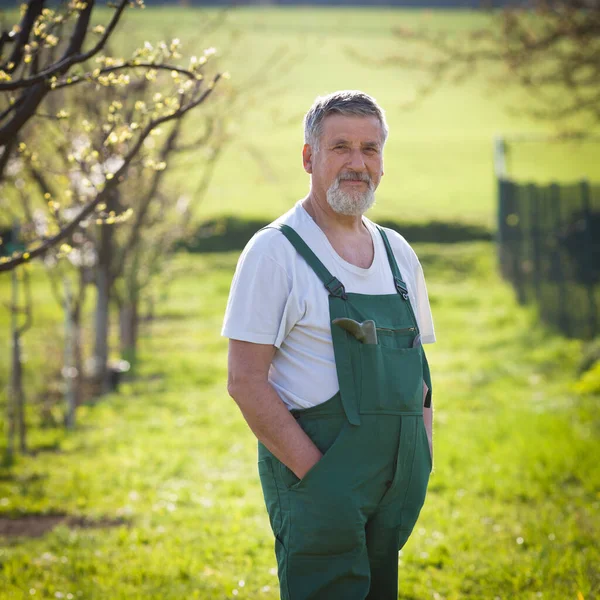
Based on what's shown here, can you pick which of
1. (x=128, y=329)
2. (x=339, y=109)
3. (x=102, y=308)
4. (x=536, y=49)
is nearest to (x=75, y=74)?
(x=339, y=109)

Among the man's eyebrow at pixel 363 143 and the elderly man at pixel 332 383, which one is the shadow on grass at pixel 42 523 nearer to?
the elderly man at pixel 332 383

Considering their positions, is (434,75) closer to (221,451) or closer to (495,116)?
(221,451)

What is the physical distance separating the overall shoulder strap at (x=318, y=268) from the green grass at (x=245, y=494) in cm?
222

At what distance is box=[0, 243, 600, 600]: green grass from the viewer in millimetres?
4898

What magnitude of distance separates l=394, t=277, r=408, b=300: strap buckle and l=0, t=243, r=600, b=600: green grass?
6.74 ft

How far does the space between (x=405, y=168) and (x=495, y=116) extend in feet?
25.4

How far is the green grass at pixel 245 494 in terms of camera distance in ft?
16.1

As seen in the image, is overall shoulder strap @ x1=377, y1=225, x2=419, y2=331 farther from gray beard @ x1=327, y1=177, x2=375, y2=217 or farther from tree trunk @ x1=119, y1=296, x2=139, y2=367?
tree trunk @ x1=119, y1=296, x2=139, y2=367

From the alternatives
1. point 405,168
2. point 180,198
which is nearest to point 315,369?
point 180,198

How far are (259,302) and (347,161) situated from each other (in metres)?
0.63

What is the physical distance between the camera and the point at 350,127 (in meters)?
3.20

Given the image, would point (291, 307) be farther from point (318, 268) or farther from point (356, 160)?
point (356, 160)

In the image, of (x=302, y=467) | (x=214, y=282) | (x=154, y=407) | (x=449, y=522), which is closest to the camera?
(x=302, y=467)

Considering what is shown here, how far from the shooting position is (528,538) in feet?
17.9
